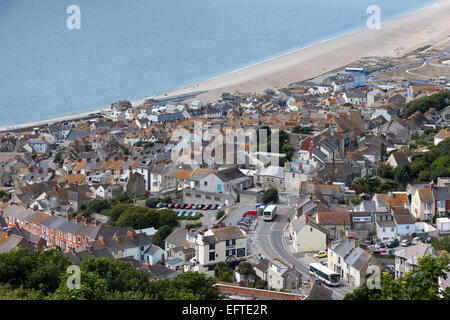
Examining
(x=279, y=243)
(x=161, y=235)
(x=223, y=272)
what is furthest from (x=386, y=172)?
(x=223, y=272)

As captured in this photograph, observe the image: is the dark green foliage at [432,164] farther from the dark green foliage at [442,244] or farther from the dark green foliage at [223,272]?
the dark green foliage at [223,272]

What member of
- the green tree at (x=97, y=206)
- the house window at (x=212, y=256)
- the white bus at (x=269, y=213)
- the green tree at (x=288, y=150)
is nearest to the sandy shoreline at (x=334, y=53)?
the green tree at (x=288, y=150)

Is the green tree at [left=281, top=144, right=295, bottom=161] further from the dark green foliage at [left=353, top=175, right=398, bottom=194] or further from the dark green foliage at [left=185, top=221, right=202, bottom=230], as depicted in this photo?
the dark green foliage at [left=185, top=221, right=202, bottom=230]

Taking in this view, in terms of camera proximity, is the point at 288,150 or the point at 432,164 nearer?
the point at 432,164

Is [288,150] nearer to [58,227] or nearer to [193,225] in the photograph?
[193,225]

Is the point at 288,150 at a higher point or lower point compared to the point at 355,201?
higher

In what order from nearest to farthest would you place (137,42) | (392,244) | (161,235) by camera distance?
(392,244) < (161,235) < (137,42)

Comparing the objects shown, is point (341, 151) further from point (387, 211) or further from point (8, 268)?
point (8, 268)

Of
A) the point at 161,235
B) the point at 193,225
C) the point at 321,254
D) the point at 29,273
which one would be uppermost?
the point at 29,273
